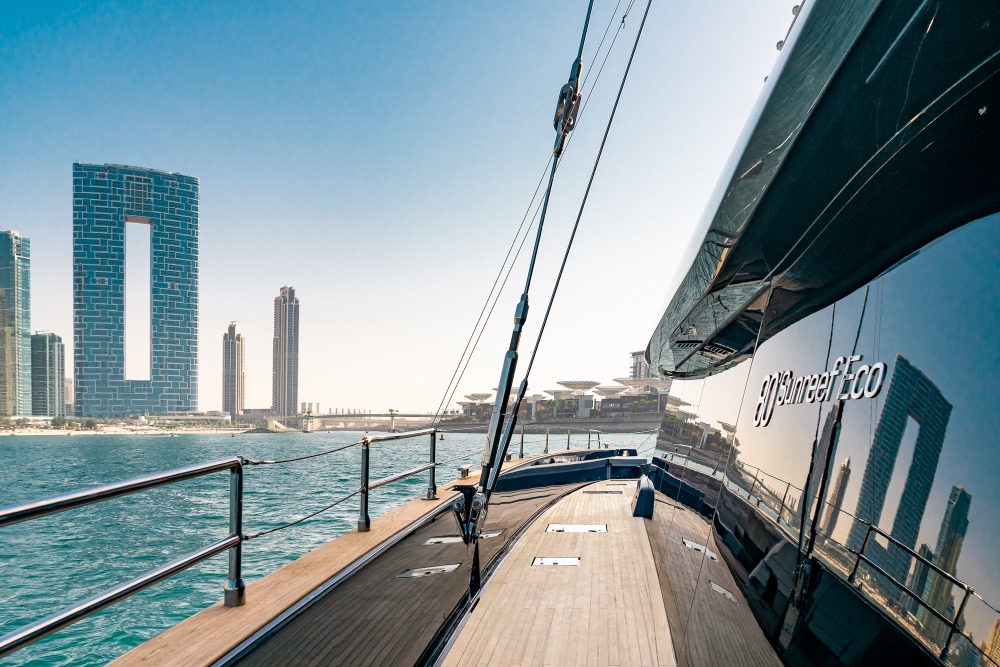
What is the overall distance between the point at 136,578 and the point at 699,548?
168cm

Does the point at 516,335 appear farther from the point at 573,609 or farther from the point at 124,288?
the point at 124,288

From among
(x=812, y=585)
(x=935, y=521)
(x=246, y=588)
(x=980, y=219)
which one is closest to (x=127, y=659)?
(x=246, y=588)

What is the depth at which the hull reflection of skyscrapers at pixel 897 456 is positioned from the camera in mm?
472

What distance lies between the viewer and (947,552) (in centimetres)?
44

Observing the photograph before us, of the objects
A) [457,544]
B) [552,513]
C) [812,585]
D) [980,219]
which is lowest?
[552,513]

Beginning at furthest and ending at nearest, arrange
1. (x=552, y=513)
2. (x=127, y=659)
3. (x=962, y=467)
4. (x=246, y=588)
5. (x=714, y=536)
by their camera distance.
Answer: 1. (x=552, y=513)
2. (x=246, y=588)
3. (x=127, y=659)
4. (x=714, y=536)
5. (x=962, y=467)

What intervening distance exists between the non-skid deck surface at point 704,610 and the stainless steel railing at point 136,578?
1458mm

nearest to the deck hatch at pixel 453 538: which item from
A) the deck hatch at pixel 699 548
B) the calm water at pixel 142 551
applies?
the calm water at pixel 142 551

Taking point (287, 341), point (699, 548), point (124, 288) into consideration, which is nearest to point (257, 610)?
point (699, 548)

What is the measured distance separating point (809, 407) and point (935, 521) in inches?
10.4

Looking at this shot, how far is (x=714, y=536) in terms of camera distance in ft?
3.50

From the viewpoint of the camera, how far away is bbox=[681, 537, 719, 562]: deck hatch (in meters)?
1.04

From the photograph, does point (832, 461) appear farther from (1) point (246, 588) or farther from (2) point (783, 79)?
(1) point (246, 588)

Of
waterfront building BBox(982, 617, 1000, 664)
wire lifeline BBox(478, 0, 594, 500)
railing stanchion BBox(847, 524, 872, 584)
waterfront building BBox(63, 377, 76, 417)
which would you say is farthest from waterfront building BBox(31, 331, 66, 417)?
waterfront building BBox(982, 617, 1000, 664)
